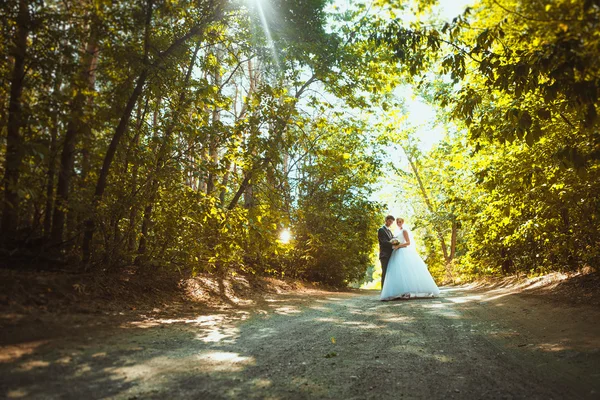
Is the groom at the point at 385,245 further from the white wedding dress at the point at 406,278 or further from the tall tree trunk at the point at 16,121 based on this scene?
the tall tree trunk at the point at 16,121

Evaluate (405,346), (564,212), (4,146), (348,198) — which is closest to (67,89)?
(4,146)

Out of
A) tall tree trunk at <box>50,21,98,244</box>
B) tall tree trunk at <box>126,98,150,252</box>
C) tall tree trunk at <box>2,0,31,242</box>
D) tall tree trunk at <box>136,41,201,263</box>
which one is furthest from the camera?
tall tree trunk at <box>136,41,201,263</box>

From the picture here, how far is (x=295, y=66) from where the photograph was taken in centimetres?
1200

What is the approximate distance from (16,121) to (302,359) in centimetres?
445

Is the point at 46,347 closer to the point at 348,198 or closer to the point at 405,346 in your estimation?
the point at 405,346

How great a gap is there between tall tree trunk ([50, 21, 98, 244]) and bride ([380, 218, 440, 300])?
845 centimetres

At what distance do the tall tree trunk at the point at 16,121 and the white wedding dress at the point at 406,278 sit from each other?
916cm

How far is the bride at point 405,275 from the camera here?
1138 centimetres

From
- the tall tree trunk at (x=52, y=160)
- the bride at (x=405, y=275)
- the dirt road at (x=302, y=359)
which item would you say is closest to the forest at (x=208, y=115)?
the tall tree trunk at (x=52, y=160)

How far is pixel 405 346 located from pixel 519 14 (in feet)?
12.7

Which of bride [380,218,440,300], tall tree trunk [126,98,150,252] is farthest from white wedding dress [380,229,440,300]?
tall tree trunk [126,98,150,252]

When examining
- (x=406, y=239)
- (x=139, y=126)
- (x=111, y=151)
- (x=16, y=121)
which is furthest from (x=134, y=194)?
(x=406, y=239)

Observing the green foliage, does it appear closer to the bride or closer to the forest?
the forest

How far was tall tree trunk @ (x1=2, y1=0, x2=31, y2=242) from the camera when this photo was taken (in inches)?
182
